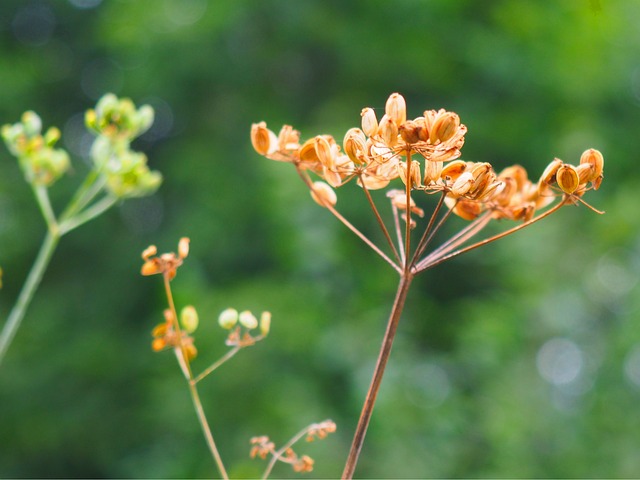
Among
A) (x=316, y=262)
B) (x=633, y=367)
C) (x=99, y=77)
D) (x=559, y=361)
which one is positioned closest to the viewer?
(x=633, y=367)

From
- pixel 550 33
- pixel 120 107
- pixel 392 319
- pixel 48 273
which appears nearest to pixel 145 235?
pixel 48 273

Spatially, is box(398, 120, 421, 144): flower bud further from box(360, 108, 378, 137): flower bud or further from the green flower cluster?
the green flower cluster

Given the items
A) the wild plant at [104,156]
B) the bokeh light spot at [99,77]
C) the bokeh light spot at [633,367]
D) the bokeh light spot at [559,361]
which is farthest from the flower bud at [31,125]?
the bokeh light spot at [99,77]

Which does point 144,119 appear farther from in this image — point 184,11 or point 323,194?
point 184,11

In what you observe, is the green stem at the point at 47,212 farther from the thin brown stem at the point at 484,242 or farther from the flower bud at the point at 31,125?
the thin brown stem at the point at 484,242

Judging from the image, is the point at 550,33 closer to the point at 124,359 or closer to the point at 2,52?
the point at 124,359

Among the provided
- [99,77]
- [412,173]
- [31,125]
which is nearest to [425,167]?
[412,173]
